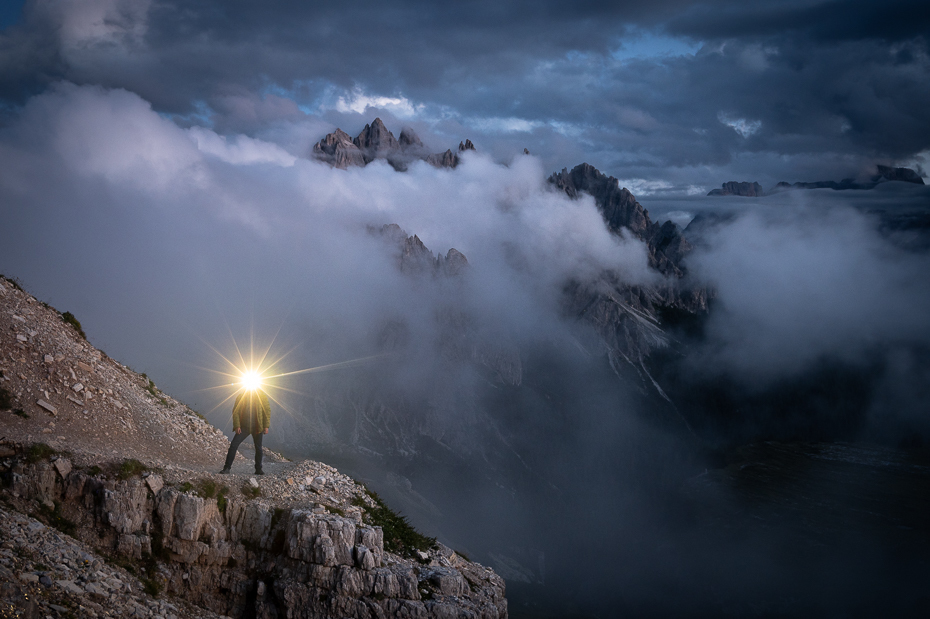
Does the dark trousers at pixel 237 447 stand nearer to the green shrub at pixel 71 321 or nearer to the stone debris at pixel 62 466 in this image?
the stone debris at pixel 62 466

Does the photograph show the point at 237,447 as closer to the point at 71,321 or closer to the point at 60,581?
the point at 60,581

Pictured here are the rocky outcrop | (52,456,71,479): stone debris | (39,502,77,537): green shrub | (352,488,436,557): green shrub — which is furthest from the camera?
(352,488,436,557): green shrub

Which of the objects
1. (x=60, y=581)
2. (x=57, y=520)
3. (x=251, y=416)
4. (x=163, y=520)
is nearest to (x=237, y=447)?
(x=251, y=416)

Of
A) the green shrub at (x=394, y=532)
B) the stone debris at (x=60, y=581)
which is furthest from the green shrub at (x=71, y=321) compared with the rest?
the green shrub at (x=394, y=532)

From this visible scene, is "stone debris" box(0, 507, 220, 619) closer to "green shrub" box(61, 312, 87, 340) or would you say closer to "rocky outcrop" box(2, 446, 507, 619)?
"rocky outcrop" box(2, 446, 507, 619)

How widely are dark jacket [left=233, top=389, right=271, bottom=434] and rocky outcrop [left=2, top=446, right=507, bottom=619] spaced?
364 centimetres

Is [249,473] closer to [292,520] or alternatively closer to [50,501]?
[292,520]

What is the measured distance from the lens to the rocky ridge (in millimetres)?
19109

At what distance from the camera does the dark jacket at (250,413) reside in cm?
2573

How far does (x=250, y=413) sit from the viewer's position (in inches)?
1016

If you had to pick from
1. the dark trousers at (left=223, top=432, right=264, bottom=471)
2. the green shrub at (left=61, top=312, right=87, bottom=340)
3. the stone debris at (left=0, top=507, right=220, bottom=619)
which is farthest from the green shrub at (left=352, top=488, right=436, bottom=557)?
the green shrub at (left=61, top=312, right=87, bottom=340)

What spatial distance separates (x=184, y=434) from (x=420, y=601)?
612 inches

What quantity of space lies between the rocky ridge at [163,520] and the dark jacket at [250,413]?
8.16 feet

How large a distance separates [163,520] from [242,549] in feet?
11.5
